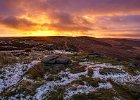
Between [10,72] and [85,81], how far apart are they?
46.6 ft

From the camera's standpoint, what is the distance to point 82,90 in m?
36.3

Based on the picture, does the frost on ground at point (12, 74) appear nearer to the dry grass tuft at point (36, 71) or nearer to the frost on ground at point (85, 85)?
the dry grass tuft at point (36, 71)

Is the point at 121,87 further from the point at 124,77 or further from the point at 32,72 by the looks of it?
the point at 32,72

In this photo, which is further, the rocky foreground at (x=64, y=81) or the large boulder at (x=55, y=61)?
the large boulder at (x=55, y=61)

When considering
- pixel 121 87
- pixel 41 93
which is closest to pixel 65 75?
pixel 41 93

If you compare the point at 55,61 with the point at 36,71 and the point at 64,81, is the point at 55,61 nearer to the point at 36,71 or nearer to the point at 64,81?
the point at 36,71

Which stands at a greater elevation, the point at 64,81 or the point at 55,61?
the point at 55,61

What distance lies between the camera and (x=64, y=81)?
3994cm

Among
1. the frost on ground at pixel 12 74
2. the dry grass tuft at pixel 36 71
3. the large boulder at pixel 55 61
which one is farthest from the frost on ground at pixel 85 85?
the frost on ground at pixel 12 74

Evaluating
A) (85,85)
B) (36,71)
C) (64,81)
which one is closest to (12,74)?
(36,71)

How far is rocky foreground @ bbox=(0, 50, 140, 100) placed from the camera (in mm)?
35625

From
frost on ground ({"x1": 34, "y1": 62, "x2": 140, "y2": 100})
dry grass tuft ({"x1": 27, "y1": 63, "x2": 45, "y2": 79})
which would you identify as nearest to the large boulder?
dry grass tuft ({"x1": 27, "y1": 63, "x2": 45, "y2": 79})

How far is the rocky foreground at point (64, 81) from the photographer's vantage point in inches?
1403

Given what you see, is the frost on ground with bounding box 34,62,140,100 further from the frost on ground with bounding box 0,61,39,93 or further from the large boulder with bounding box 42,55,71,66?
the frost on ground with bounding box 0,61,39,93
